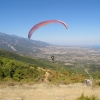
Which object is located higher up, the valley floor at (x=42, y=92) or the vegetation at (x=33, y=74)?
the valley floor at (x=42, y=92)

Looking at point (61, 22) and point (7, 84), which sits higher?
point (61, 22)

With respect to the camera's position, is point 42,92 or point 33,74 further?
point 33,74

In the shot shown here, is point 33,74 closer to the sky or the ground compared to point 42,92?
closer to the ground

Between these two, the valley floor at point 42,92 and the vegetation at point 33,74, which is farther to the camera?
the vegetation at point 33,74

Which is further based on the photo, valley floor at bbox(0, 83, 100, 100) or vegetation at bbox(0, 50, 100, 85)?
vegetation at bbox(0, 50, 100, 85)

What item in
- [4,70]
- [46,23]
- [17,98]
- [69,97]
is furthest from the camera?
[4,70]

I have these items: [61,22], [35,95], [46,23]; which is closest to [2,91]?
[35,95]

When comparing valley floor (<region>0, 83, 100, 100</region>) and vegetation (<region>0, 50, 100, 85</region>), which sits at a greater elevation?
valley floor (<region>0, 83, 100, 100</region>)

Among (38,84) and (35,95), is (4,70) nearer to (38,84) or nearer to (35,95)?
(38,84)
